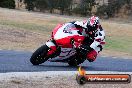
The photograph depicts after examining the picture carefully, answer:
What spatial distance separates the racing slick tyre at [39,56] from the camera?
13031mm

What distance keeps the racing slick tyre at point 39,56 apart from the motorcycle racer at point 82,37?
139 millimetres

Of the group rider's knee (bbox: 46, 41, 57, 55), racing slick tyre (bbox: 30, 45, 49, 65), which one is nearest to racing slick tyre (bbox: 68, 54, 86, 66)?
rider's knee (bbox: 46, 41, 57, 55)

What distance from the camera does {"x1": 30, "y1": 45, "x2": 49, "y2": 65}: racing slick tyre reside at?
13.0 m

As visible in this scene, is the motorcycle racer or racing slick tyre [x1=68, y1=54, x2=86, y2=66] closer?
the motorcycle racer

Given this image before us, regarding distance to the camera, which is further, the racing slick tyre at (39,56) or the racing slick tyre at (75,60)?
Answer: the racing slick tyre at (75,60)

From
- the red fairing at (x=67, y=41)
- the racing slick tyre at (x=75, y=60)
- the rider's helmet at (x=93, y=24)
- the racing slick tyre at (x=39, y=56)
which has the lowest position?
the racing slick tyre at (x=75, y=60)

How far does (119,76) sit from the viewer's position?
6625mm

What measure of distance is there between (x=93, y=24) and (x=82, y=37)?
0.50m

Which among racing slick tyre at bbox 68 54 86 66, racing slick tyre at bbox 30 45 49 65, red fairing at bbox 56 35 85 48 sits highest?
red fairing at bbox 56 35 85 48

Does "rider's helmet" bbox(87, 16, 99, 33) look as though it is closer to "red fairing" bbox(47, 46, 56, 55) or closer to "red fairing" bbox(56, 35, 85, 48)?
"red fairing" bbox(56, 35, 85, 48)

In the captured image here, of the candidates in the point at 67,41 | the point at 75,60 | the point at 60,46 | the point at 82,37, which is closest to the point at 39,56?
the point at 60,46

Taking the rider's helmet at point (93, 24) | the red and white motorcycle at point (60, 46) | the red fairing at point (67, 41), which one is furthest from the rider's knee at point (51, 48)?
the rider's helmet at point (93, 24)

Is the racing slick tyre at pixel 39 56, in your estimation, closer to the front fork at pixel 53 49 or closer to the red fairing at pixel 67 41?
the front fork at pixel 53 49

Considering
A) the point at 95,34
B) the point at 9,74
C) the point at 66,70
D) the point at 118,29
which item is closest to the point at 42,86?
the point at 9,74
